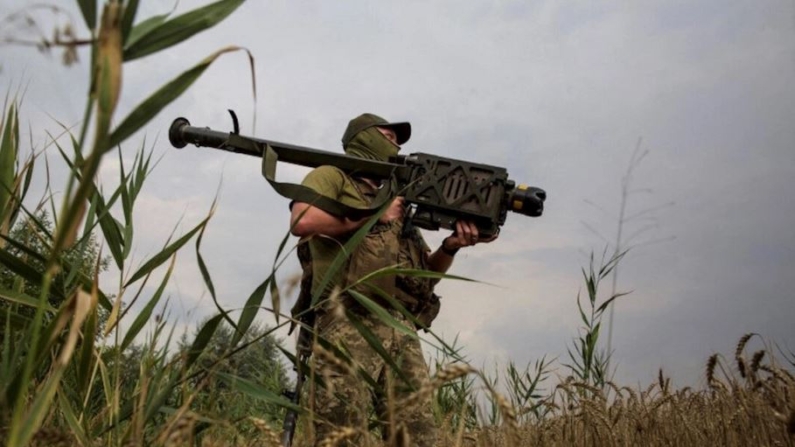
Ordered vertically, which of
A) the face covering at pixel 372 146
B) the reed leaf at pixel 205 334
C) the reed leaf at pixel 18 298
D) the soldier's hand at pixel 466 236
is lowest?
the reed leaf at pixel 205 334

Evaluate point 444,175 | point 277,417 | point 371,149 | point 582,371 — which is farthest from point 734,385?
point 277,417

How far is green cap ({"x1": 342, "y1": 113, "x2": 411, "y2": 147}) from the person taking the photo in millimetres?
4832

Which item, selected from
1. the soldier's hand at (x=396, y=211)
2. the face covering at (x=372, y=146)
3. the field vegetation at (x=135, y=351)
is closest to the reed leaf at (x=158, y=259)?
the field vegetation at (x=135, y=351)

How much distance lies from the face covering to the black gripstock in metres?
0.54

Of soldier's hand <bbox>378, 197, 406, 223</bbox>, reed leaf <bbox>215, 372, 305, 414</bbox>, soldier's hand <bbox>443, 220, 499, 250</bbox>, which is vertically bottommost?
reed leaf <bbox>215, 372, 305, 414</bbox>

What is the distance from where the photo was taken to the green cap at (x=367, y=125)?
15.9 ft

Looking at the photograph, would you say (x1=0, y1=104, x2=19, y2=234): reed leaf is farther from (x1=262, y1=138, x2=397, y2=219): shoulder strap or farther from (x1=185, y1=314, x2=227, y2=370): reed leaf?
(x1=262, y1=138, x2=397, y2=219): shoulder strap

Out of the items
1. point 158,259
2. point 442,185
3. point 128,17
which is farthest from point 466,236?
point 128,17

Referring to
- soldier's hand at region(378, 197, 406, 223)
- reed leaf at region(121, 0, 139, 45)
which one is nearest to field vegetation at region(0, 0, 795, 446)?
reed leaf at region(121, 0, 139, 45)

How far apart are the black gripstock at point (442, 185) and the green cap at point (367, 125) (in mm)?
622

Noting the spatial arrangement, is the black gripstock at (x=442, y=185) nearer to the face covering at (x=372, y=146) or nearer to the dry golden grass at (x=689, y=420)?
the face covering at (x=372, y=146)

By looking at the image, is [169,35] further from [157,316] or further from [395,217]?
[395,217]

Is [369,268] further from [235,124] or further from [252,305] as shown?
[252,305]

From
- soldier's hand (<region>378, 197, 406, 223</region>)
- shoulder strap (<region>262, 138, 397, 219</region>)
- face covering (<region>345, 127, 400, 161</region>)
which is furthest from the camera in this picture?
face covering (<region>345, 127, 400, 161</region>)
